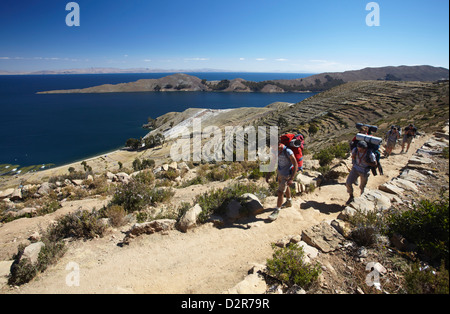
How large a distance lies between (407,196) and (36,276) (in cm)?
862

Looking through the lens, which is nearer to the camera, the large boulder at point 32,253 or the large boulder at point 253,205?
the large boulder at point 32,253

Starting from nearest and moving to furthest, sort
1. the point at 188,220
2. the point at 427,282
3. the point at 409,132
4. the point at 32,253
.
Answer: the point at 427,282 → the point at 32,253 → the point at 188,220 → the point at 409,132

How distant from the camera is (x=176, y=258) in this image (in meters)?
4.25

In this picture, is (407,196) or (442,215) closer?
(442,215)

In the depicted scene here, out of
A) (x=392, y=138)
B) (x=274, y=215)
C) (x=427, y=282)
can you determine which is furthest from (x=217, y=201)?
(x=392, y=138)

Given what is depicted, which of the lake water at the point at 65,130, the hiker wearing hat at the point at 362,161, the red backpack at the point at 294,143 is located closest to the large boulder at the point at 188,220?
the red backpack at the point at 294,143

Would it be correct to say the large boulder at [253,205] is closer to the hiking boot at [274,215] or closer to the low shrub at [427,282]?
the hiking boot at [274,215]

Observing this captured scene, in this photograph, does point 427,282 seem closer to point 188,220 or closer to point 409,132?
point 188,220

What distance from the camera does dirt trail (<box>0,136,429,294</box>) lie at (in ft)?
11.7

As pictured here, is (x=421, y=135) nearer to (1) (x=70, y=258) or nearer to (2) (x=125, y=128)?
(1) (x=70, y=258)

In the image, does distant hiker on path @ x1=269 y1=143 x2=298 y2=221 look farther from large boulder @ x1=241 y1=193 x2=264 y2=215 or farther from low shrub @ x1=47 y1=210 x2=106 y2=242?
low shrub @ x1=47 y1=210 x2=106 y2=242

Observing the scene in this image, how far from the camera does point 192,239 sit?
4824 millimetres

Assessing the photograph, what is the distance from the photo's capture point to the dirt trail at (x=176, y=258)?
3564 millimetres
